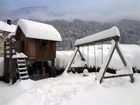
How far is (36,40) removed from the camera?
12203 millimetres

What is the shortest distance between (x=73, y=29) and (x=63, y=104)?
2524 cm

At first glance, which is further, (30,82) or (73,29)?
(73,29)

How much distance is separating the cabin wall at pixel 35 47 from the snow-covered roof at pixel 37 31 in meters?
0.33

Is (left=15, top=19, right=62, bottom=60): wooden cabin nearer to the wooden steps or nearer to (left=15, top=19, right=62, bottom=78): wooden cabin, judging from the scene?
A: (left=15, top=19, right=62, bottom=78): wooden cabin

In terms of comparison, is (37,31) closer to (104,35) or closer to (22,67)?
(22,67)

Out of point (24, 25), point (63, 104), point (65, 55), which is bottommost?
point (63, 104)

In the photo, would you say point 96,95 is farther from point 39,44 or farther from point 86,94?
point 39,44

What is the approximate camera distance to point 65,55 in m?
14.0

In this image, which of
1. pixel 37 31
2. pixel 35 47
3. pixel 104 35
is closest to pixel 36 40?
pixel 35 47

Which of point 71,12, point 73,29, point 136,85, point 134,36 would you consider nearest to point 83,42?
point 136,85

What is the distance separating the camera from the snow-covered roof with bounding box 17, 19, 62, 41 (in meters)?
11.8

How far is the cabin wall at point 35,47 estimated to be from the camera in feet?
39.3

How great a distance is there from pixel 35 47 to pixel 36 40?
16.4 inches

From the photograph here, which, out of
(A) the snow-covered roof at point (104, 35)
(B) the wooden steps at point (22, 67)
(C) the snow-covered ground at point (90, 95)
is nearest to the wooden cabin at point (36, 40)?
(B) the wooden steps at point (22, 67)
